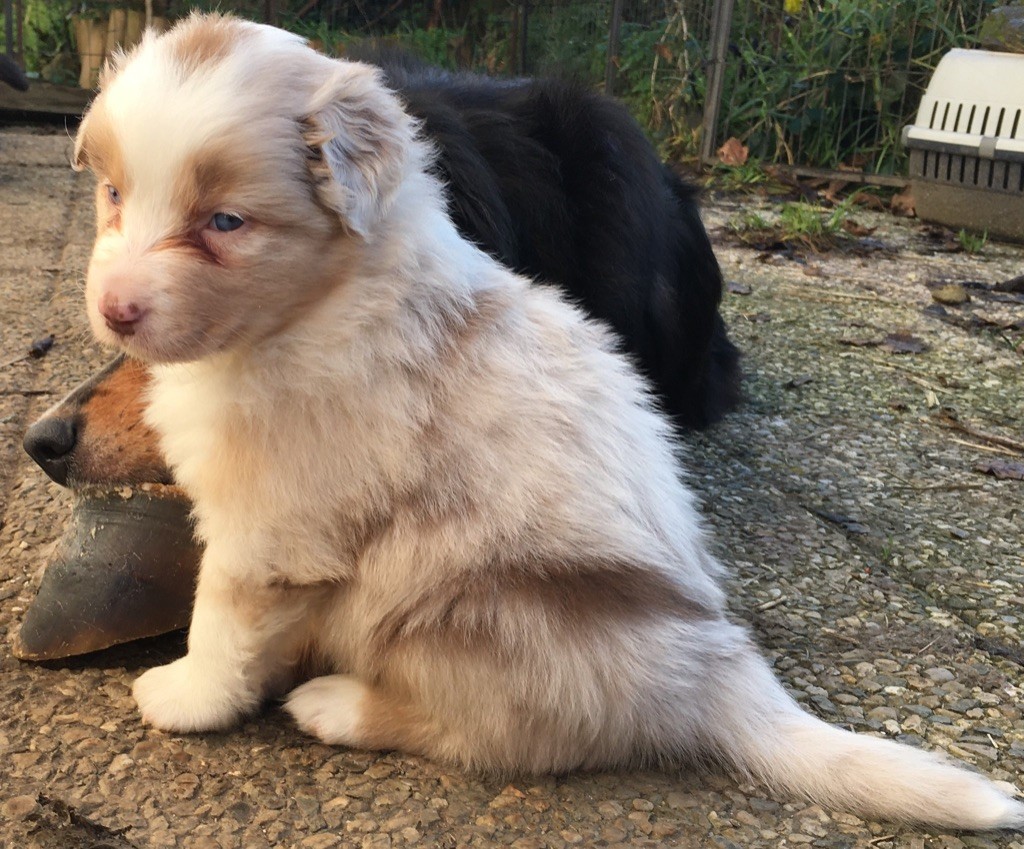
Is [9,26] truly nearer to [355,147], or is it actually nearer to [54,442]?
[54,442]

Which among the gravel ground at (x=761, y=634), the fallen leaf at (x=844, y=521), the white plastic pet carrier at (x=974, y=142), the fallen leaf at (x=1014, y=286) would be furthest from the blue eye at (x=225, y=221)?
the white plastic pet carrier at (x=974, y=142)

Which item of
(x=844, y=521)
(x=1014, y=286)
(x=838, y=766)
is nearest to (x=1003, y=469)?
(x=844, y=521)

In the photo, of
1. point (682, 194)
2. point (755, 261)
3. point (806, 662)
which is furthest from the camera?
point (755, 261)

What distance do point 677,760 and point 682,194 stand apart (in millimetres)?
2140

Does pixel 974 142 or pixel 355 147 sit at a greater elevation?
pixel 355 147

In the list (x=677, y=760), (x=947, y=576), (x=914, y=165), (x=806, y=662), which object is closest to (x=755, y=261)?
(x=914, y=165)

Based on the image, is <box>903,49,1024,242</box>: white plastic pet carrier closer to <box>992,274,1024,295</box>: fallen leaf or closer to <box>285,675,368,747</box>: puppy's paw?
<box>992,274,1024,295</box>: fallen leaf

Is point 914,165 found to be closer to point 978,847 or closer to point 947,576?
point 947,576

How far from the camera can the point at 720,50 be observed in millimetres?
7461

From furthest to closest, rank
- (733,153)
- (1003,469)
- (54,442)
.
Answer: (733,153), (1003,469), (54,442)

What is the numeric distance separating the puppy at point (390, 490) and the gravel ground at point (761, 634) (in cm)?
8

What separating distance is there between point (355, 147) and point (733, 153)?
20.1 feet

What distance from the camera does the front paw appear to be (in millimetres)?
2008

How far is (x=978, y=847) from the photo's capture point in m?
1.86
